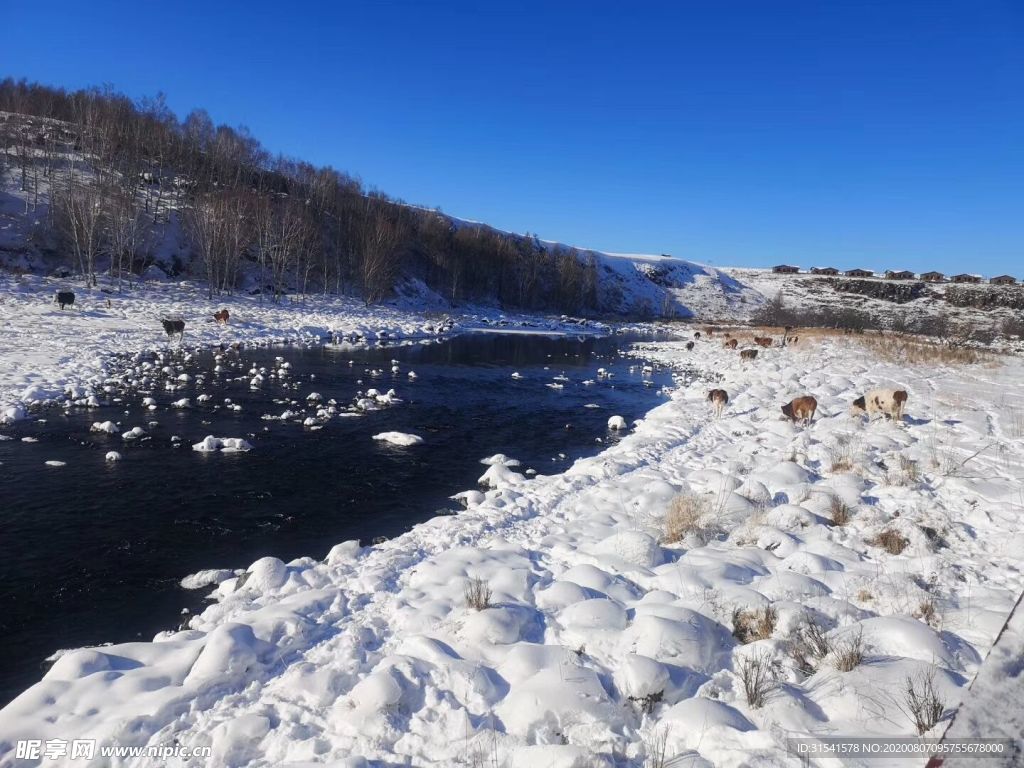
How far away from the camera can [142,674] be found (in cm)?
390

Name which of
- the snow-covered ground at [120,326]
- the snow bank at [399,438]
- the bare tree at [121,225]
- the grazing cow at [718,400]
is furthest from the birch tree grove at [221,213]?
the grazing cow at [718,400]

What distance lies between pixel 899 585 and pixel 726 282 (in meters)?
149

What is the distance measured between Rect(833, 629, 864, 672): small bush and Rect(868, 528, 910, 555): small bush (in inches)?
88.8

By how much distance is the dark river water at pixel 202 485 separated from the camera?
213 inches

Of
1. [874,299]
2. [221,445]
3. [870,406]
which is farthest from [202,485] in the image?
[874,299]

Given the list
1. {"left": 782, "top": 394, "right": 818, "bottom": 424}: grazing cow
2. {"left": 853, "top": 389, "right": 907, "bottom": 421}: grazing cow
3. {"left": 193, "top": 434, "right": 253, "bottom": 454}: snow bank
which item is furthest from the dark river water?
{"left": 853, "top": 389, "right": 907, "bottom": 421}: grazing cow

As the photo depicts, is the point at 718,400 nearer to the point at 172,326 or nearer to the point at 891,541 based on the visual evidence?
the point at 891,541

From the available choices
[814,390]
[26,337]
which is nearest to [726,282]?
[814,390]

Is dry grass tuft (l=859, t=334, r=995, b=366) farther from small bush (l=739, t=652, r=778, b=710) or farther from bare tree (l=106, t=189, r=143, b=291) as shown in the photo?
bare tree (l=106, t=189, r=143, b=291)

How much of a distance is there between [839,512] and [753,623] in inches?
128

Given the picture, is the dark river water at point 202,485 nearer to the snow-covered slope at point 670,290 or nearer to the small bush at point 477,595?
the small bush at point 477,595

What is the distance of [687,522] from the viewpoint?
22.1ft

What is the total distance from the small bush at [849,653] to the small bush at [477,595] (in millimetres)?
2885

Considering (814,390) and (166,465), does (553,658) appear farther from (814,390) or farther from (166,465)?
(814,390)
